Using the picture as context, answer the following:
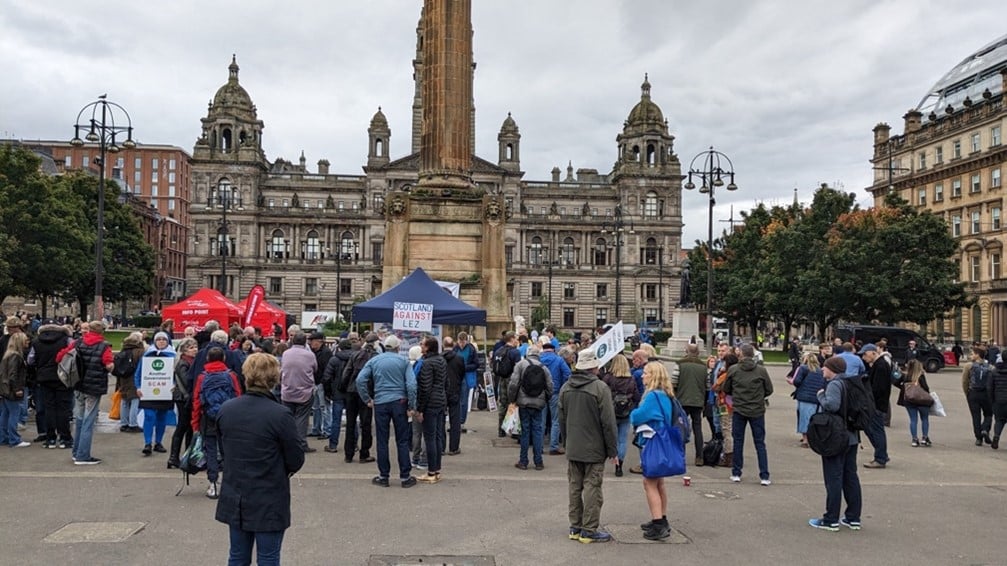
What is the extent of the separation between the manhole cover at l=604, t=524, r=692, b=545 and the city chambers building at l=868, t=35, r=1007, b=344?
57786 mm

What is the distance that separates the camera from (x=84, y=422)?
37.4ft

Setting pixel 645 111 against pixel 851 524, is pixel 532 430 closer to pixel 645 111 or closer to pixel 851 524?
pixel 851 524

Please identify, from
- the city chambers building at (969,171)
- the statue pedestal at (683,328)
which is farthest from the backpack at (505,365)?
the city chambers building at (969,171)

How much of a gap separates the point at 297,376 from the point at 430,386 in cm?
232

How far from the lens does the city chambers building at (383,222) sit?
333ft

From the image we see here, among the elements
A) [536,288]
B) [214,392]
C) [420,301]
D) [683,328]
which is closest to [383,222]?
[536,288]

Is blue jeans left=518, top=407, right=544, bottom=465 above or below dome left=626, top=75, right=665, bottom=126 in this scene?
below

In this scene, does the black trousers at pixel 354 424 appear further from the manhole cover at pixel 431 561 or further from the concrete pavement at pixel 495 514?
the manhole cover at pixel 431 561

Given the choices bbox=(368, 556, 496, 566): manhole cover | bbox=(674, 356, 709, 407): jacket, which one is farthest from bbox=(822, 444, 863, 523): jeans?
bbox=(368, 556, 496, 566): manhole cover

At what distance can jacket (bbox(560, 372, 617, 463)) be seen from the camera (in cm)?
787

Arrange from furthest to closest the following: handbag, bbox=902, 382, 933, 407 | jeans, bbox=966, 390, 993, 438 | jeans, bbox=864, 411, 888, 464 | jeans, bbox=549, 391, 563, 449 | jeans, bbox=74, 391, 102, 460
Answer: jeans, bbox=966, 390, 993, 438 → handbag, bbox=902, 382, 933, 407 → jeans, bbox=549, 391, 563, 449 → jeans, bbox=864, 411, 888, 464 → jeans, bbox=74, 391, 102, 460

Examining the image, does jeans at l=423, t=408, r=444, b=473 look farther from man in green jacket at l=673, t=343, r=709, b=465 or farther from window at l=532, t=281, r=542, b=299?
window at l=532, t=281, r=542, b=299

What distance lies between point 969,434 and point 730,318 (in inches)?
1941

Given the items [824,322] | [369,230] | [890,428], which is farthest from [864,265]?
[369,230]
